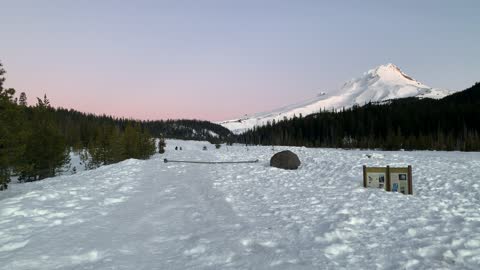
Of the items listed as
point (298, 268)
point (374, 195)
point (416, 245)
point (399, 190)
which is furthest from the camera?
point (399, 190)

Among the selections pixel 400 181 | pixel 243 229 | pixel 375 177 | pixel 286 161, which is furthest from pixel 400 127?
pixel 243 229

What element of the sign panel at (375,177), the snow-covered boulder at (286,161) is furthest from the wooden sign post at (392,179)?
the snow-covered boulder at (286,161)

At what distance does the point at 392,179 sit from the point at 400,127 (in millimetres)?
77054

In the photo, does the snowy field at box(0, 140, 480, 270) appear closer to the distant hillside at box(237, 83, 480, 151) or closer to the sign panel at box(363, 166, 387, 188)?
the sign panel at box(363, 166, 387, 188)

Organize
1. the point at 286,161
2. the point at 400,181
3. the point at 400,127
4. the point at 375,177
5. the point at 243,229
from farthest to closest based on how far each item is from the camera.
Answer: the point at 400,127 → the point at 286,161 → the point at 375,177 → the point at 400,181 → the point at 243,229

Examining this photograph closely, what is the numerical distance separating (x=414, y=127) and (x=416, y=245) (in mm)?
81836

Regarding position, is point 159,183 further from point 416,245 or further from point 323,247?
point 416,245

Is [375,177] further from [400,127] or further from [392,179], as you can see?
[400,127]

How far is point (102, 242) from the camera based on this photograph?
6074 millimetres

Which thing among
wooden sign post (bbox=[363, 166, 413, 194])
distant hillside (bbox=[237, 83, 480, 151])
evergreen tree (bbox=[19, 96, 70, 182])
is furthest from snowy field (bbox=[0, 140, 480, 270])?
distant hillside (bbox=[237, 83, 480, 151])

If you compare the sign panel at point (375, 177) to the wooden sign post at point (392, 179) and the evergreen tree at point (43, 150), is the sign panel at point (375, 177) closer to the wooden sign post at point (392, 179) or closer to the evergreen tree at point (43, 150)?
the wooden sign post at point (392, 179)

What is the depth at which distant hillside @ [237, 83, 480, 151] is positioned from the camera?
54847 millimetres

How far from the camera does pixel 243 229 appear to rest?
22.5ft

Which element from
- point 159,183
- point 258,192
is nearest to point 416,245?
point 258,192
